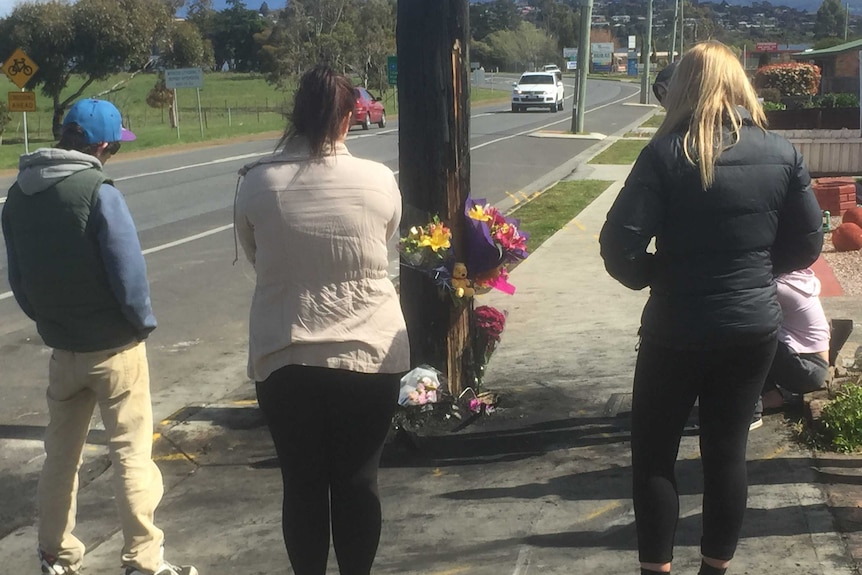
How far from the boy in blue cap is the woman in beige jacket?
64 centimetres

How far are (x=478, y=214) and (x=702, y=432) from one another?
2.09 metres

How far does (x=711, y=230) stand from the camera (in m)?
2.97

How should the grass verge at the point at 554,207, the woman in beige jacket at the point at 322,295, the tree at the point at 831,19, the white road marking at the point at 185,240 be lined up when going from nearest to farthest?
the woman in beige jacket at the point at 322,295, the white road marking at the point at 185,240, the grass verge at the point at 554,207, the tree at the point at 831,19

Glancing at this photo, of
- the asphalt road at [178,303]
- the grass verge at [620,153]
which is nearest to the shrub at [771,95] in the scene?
the grass verge at [620,153]

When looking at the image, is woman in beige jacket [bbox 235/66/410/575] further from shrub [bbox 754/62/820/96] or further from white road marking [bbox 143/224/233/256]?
shrub [bbox 754/62/820/96]

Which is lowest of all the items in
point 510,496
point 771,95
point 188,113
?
point 188,113

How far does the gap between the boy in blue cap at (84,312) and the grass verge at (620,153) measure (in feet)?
56.5

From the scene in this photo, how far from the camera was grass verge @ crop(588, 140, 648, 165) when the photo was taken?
21538 millimetres

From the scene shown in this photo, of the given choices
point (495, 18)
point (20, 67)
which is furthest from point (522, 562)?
point (495, 18)

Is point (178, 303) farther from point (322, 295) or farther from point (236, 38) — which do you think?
point (236, 38)

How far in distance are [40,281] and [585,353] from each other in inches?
157

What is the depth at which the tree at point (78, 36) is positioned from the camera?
135 ft

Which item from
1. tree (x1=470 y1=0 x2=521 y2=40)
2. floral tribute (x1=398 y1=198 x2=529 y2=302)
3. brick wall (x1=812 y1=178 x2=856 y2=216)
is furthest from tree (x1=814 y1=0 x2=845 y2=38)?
floral tribute (x1=398 y1=198 x2=529 y2=302)

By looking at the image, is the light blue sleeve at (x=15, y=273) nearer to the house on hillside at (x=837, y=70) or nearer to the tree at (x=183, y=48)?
the house on hillside at (x=837, y=70)
